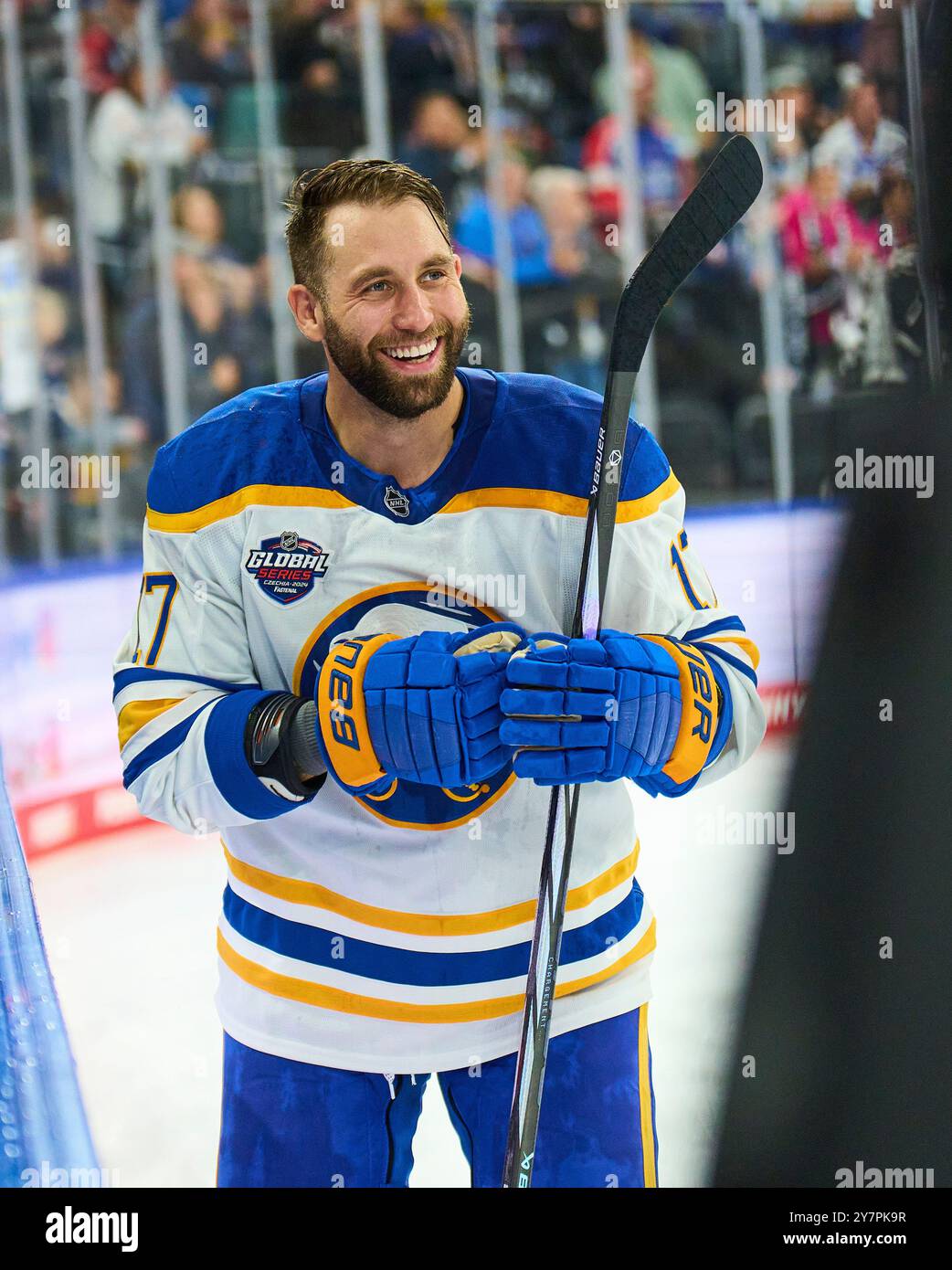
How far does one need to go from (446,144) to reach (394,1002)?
3.11 meters

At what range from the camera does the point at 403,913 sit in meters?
1.28

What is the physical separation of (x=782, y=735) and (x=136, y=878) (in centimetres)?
124

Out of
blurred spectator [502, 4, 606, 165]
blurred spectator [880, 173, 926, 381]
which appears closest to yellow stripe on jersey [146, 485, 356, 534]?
blurred spectator [880, 173, 926, 381]

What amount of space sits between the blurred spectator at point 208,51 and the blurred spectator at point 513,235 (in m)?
0.72

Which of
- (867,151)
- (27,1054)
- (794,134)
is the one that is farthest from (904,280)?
(794,134)

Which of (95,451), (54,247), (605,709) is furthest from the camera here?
(54,247)

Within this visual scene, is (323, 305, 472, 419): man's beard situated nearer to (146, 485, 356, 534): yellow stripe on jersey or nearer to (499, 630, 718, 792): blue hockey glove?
(146, 485, 356, 534): yellow stripe on jersey

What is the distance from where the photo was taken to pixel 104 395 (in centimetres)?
371

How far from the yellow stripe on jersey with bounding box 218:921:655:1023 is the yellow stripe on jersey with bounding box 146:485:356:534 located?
42 centimetres

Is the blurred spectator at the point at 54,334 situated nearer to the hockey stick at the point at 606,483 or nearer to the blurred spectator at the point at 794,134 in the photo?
the blurred spectator at the point at 794,134

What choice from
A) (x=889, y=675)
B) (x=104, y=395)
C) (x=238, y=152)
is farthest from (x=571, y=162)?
(x=889, y=675)

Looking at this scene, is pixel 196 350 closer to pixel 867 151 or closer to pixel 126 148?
pixel 126 148

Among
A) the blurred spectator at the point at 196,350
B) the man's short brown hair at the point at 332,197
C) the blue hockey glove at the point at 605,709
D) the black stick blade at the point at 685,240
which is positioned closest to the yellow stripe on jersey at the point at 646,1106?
the blue hockey glove at the point at 605,709

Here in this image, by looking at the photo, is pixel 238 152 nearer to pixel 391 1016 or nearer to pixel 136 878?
pixel 136 878
